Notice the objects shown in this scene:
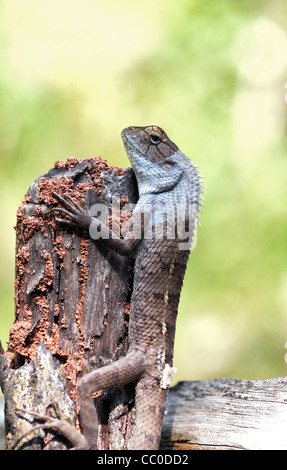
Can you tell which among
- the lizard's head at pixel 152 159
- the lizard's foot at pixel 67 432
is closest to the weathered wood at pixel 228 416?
the lizard's foot at pixel 67 432

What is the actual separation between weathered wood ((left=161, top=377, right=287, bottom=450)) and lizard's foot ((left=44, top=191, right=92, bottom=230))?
208 cm

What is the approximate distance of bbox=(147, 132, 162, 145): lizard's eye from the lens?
4.20 metres

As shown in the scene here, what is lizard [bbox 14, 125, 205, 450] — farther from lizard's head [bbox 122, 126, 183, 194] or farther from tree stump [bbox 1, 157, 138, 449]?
tree stump [bbox 1, 157, 138, 449]

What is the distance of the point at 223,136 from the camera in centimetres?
688

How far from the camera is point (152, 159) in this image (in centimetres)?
416

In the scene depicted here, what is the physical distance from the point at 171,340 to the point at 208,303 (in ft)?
9.79

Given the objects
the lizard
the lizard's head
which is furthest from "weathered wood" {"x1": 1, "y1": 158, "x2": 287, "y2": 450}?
the lizard's head

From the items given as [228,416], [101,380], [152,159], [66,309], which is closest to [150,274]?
[66,309]

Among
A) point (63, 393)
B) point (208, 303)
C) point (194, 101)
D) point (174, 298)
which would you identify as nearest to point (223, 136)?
point (194, 101)

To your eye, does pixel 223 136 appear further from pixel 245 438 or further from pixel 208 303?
pixel 245 438

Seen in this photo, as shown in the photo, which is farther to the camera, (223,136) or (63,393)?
(223,136)

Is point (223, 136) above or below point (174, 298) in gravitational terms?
above

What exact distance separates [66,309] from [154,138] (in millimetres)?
1794

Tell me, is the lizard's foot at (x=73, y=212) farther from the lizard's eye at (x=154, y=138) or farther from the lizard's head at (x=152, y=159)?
the lizard's eye at (x=154, y=138)
